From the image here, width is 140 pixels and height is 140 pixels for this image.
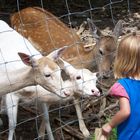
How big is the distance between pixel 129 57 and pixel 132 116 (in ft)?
1.16

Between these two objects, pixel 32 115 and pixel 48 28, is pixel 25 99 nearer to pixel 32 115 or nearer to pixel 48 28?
pixel 32 115

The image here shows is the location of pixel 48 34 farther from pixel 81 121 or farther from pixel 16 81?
pixel 16 81

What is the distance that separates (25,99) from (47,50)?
4.55ft

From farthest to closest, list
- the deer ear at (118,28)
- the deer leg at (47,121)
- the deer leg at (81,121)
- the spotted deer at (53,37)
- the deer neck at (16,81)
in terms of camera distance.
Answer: the deer ear at (118,28), the spotted deer at (53,37), the deer leg at (81,121), the deer leg at (47,121), the deer neck at (16,81)

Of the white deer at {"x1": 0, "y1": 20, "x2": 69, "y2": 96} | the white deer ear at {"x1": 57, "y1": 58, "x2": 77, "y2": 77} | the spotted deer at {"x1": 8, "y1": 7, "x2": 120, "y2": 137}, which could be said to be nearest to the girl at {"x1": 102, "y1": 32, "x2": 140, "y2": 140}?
the white deer at {"x1": 0, "y1": 20, "x2": 69, "y2": 96}

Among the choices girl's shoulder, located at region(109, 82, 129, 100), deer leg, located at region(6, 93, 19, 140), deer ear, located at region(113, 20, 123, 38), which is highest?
girl's shoulder, located at region(109, 82, 129, 100)

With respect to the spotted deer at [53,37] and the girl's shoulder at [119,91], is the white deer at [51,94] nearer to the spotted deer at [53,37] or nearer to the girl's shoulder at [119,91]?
the spotted deer at [53,37]

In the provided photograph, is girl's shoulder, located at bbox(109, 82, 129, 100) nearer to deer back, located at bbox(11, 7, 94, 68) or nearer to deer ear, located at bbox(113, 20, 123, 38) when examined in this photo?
deer back, located at bbox(11, 7, 94, 68)

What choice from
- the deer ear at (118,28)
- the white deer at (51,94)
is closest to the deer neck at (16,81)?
the white deer at (51,94)

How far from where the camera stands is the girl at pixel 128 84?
3164mm

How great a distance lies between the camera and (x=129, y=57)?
3.19 metres

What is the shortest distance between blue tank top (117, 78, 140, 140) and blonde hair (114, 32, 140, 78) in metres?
0.05

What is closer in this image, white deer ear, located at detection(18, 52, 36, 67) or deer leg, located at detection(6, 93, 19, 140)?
white deer ear, located at detection(18, 52, 36, 67)

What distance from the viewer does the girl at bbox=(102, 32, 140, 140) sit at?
3164 millimetres
